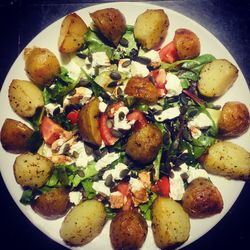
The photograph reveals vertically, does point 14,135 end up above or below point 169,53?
below

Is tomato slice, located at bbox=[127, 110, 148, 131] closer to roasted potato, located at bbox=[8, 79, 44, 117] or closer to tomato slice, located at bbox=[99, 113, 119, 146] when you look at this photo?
tomato slice, located at bbox=[99, 113, 119, 146]

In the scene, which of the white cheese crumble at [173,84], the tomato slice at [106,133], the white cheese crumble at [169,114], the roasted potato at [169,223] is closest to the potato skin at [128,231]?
the roasted potato at [169,223]

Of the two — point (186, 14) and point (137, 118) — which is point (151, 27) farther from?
point (186, 14)

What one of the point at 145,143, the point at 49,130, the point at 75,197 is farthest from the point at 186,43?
the point at 75,197

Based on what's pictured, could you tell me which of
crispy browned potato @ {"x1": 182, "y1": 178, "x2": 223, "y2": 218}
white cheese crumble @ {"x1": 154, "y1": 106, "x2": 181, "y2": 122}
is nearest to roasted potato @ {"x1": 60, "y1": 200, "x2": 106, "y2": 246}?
crispy browned potato @ {"x1": 182, "y1": 178, "x2": 223, "y2": 218}

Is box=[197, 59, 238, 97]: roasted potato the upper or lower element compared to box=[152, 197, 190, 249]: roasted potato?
upper

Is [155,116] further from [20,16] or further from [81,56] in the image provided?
[20,16]

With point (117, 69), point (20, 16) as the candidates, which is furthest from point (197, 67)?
point (20, 16)
